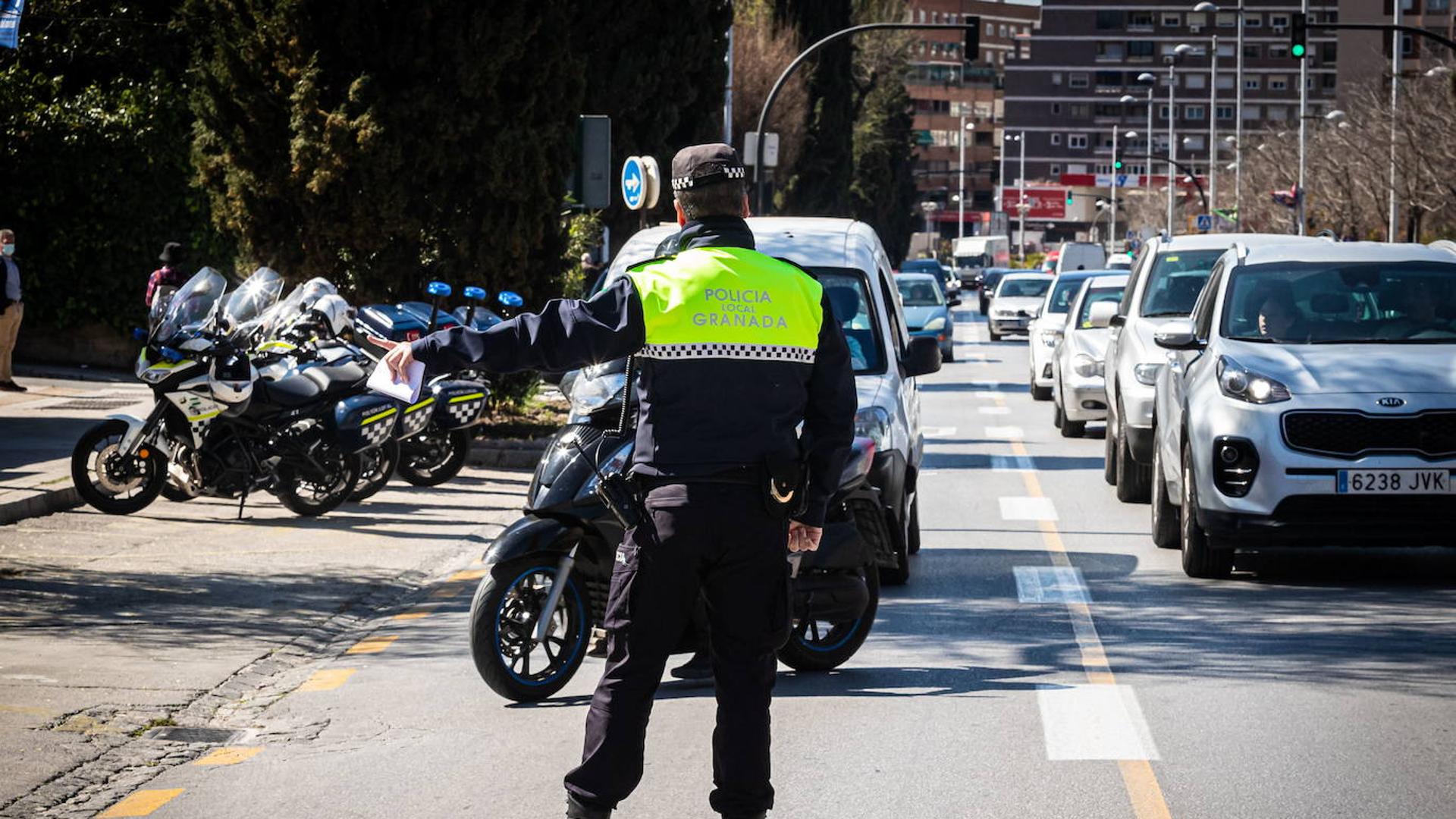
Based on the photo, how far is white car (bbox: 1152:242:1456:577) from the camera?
10.8m

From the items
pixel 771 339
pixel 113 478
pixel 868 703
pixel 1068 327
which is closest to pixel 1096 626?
pixel 868 703

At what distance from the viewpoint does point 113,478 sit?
1396 centimetres

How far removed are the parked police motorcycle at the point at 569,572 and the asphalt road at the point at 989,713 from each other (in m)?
0.22

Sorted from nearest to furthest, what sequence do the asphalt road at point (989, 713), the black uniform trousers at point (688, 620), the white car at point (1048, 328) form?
the black uniform trousers at point (688, 620)
the asphalt road at point (989, 713)
the white car at point (1048, 328)

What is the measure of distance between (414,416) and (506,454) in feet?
11.5

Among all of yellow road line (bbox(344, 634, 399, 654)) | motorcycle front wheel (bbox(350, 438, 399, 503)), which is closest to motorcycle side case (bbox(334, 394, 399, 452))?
motorcycle front wheel (bbox(350, 438, 399, 503))

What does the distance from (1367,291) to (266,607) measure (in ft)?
21.0

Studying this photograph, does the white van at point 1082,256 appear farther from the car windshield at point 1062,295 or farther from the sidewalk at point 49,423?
the sidewalk at point 49,423

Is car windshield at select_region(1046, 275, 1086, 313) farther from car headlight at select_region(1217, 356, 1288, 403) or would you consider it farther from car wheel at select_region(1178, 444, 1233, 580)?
car headlight at select_region(1217, 356, 1288, 403)

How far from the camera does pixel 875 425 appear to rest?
10883 millimetres

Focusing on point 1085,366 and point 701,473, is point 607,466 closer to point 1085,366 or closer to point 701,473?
point 701,473

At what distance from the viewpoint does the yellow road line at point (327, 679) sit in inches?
333

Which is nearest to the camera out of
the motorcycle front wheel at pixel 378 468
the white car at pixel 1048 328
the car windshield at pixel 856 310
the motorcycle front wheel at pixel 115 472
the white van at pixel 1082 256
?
the car windshield at pixel 856 310

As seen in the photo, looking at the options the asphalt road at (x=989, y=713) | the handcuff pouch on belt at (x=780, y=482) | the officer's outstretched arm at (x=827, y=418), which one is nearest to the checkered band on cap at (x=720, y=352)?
the officer's outstretched arm at (x=827, y=418)
